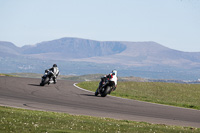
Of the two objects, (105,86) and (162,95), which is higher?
(105,86)

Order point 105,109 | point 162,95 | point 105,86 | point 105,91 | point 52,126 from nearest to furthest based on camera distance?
point 52,126 < point 105,109 < point 105,91 < point 105,86 < point 162,95

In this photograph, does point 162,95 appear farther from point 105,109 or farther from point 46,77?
point 105,109

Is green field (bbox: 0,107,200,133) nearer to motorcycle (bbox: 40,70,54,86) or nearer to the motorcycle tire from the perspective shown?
the motorcycle tire

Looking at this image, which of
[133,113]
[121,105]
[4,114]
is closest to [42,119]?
[4,114]

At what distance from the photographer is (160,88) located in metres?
43.4

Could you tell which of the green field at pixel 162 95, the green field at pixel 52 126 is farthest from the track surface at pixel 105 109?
the green field at pixel 162 95

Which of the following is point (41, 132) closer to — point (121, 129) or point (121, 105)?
point (121, 129)

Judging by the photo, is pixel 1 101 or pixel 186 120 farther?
pixel 1 101

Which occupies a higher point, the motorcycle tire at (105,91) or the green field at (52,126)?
the motorcycle tire at (105,91)

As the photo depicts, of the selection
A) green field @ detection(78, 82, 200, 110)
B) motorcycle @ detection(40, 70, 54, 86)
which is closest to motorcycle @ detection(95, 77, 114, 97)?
green field @ detection(78, 82, 200, 110)

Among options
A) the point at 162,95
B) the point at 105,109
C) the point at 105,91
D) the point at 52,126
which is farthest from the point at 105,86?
the point at 52,126

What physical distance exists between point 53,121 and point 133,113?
7.05m

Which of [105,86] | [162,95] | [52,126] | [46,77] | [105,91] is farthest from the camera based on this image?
[46,77]

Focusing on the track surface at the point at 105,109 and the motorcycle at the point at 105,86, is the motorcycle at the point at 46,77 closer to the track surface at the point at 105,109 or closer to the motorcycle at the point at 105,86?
the motorcycle at the point at 105,86
